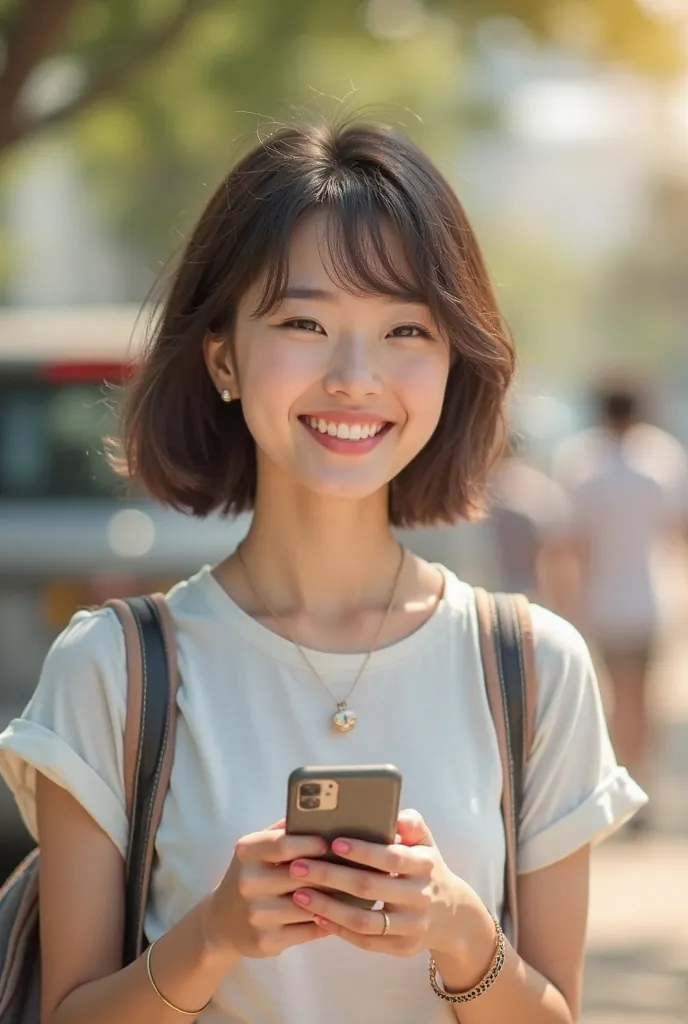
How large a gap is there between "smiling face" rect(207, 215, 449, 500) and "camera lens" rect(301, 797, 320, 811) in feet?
1.77

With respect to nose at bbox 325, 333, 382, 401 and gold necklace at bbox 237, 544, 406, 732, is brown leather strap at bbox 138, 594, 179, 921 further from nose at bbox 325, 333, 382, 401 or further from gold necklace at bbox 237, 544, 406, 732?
nose at bbox 325, 333, 382, 401

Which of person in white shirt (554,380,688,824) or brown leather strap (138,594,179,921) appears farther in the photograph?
person in white shirt (554,380,688,824)

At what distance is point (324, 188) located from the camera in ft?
8.39

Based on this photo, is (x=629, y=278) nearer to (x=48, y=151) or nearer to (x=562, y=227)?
(x=562, y=227)

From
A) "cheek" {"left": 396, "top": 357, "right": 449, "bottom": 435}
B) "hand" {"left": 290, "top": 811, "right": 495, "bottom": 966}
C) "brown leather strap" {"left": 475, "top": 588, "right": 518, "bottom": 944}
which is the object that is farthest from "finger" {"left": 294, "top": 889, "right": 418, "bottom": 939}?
"cheek" {"left": 396, "top": 357, "right": 449, "bottom": 435}

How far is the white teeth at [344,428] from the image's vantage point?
8.13 feet

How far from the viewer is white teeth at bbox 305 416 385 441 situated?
2.48 m

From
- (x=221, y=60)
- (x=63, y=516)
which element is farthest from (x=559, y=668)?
(x=221, y=60)

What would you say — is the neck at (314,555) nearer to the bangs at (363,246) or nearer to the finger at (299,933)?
the bangs at (363,246)

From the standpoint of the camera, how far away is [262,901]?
84.8 inches

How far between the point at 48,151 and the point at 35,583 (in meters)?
12.1

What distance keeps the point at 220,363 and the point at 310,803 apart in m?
0.82

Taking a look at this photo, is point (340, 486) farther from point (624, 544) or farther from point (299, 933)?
point (624, 544)

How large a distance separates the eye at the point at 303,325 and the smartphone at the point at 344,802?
0.65 meters
